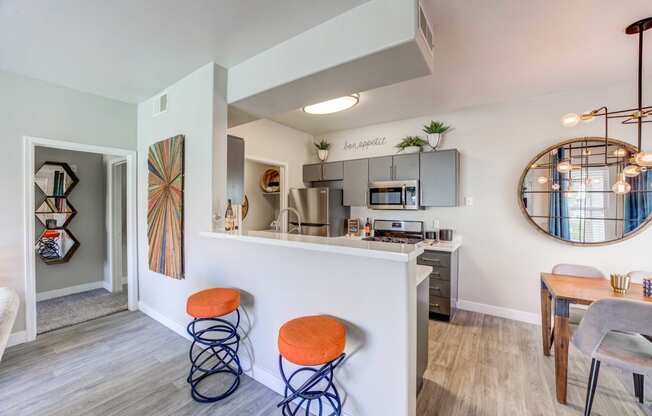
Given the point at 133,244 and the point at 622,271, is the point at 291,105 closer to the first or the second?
the point at 133,244

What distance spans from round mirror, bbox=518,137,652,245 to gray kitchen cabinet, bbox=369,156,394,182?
61.9 inches

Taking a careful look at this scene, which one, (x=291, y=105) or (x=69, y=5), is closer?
(x=69, y=5)

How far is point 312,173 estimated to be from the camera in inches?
179

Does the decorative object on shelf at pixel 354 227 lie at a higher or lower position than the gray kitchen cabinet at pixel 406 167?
lower

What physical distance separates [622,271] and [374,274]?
10.00 feet

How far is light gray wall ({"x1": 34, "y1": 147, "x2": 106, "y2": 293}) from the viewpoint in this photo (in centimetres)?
379

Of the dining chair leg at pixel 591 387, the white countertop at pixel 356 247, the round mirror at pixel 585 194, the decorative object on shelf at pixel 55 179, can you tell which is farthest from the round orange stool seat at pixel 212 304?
the decorative object on shelf at pixel 55 179

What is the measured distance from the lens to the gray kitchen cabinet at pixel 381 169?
12.7 feet

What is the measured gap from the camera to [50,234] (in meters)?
3.78

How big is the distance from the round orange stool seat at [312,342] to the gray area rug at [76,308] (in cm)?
308

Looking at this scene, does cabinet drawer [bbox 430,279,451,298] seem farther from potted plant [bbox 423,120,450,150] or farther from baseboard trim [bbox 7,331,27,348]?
baseboard trim [bbox 7,331,27,348]

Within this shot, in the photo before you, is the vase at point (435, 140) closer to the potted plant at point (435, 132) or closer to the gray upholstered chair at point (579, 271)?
the potted plant at point (435, 132)

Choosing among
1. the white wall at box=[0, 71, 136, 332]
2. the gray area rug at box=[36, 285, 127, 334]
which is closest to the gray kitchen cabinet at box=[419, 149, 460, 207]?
the white wall at box=[0, 71, 136, 332]

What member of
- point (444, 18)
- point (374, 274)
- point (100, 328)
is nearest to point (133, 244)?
point (100, 328)
